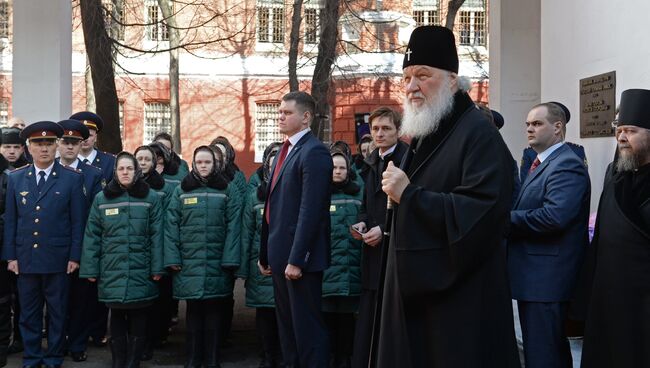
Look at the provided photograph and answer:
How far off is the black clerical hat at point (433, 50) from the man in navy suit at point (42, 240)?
15.1 ft

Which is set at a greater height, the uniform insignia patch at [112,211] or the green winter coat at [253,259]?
the uniform insignia patch at [112,211]

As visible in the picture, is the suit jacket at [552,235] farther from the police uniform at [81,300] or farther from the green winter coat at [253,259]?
the police uniform at [81,300]

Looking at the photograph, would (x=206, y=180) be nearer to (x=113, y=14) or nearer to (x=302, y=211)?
(x=302, y=211)

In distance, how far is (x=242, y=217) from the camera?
7762 millimetres

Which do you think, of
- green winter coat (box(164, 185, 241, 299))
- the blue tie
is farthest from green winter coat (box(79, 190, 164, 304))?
the blue tie

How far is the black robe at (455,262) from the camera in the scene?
3.78 m

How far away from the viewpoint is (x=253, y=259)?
7.74m

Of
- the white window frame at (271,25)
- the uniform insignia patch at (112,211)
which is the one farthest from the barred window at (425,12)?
the uniform insignia patch at (112,211)

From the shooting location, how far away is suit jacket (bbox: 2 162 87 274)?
→ 24.9 ft

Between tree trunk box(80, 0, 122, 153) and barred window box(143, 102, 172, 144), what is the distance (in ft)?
50.0

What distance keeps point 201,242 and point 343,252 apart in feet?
4.20

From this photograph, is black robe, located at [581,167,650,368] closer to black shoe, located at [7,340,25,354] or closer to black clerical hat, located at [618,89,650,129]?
black clerical hat, located at [618,89,650,129]

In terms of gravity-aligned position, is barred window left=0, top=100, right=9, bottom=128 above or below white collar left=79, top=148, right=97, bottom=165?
above

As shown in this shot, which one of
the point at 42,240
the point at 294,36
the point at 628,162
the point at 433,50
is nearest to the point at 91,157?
the point at 42,240
